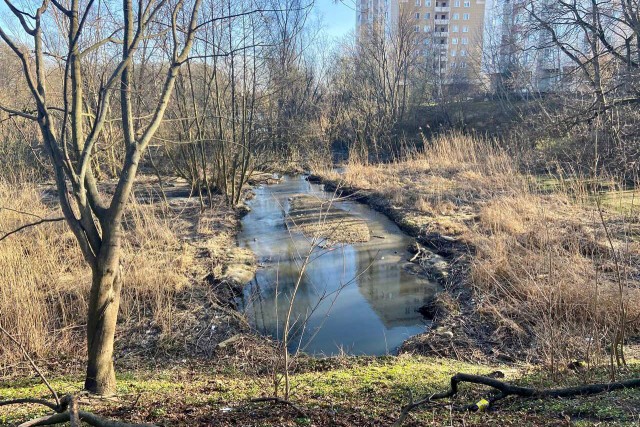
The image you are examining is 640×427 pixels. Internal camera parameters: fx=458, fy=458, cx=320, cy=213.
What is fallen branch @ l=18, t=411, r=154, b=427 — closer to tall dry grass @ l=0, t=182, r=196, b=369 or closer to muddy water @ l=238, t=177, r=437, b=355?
muddy water @ l=238, t=177, r=437, b=355

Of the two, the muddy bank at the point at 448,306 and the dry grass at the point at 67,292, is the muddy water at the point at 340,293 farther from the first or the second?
the dry grass at the point at 67,292

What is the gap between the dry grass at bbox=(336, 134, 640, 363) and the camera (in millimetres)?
4262

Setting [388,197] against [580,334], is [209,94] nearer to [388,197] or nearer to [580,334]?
[388,197]

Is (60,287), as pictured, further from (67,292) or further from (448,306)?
(448,306)

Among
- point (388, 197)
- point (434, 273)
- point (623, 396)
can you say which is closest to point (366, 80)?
point (388, 197)

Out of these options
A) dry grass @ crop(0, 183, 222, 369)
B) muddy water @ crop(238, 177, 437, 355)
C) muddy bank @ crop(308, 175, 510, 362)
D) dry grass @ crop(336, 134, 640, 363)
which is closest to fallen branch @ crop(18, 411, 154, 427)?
muddy water @ crop(238, 177, 437, 355)

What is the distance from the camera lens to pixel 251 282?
7.08 m

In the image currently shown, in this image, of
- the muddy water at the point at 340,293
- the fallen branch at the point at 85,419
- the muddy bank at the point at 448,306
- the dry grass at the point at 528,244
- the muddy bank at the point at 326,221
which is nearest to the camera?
the fallen branch at the point at 85,419

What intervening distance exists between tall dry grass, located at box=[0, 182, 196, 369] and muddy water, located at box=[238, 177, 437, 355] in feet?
3.76

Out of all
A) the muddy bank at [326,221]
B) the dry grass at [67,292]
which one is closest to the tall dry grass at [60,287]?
Answer: the dry grass at [67,292]

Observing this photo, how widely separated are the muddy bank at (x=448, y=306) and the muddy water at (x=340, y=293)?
0.23 meters

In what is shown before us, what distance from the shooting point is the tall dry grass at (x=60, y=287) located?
4344 millimetres

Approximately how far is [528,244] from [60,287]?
6547 millimetres

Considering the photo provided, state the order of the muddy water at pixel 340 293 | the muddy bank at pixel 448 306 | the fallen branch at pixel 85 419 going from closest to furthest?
1. the fallen branch at pixel 85 419
2. the muddy bank at pixel 448 306
3. the muddy water at pixel 340 293
